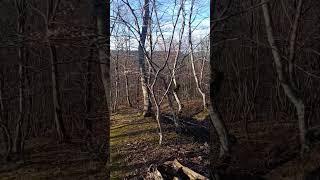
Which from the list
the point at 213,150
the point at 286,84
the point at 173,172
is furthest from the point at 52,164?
the point at 286,84

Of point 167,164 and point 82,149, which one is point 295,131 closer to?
point 167,164

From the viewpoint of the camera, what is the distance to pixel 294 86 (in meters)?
2.46

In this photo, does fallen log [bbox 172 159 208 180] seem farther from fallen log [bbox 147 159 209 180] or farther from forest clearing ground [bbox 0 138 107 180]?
forest clearing ground [bbox 0 138 107 180]

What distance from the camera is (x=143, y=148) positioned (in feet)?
8.24

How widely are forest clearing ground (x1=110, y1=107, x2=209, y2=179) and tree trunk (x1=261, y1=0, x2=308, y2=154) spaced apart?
24.5 inches

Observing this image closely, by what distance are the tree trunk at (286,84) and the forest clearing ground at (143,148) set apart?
621 mm

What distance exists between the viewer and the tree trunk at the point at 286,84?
2.46 metres

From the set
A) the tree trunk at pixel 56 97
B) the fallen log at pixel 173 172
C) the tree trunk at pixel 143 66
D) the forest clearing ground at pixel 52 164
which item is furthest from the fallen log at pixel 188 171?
the tree trunk at pixel 56 97

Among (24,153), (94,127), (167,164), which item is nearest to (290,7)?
(167,164)

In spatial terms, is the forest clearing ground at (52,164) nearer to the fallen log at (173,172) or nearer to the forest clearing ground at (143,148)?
the forest clearing ground at (143,148)

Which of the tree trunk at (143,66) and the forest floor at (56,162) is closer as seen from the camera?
the forest floor at (56,162)

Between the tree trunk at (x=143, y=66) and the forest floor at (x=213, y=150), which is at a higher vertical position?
the tree trunk at (x=143, y=66)

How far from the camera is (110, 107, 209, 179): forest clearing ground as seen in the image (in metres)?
2.44

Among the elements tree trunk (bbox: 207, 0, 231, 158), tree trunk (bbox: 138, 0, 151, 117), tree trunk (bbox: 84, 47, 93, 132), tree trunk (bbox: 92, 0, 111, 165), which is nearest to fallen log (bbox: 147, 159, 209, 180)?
tree trunk (bbox: 207, 0, 231, 158)
